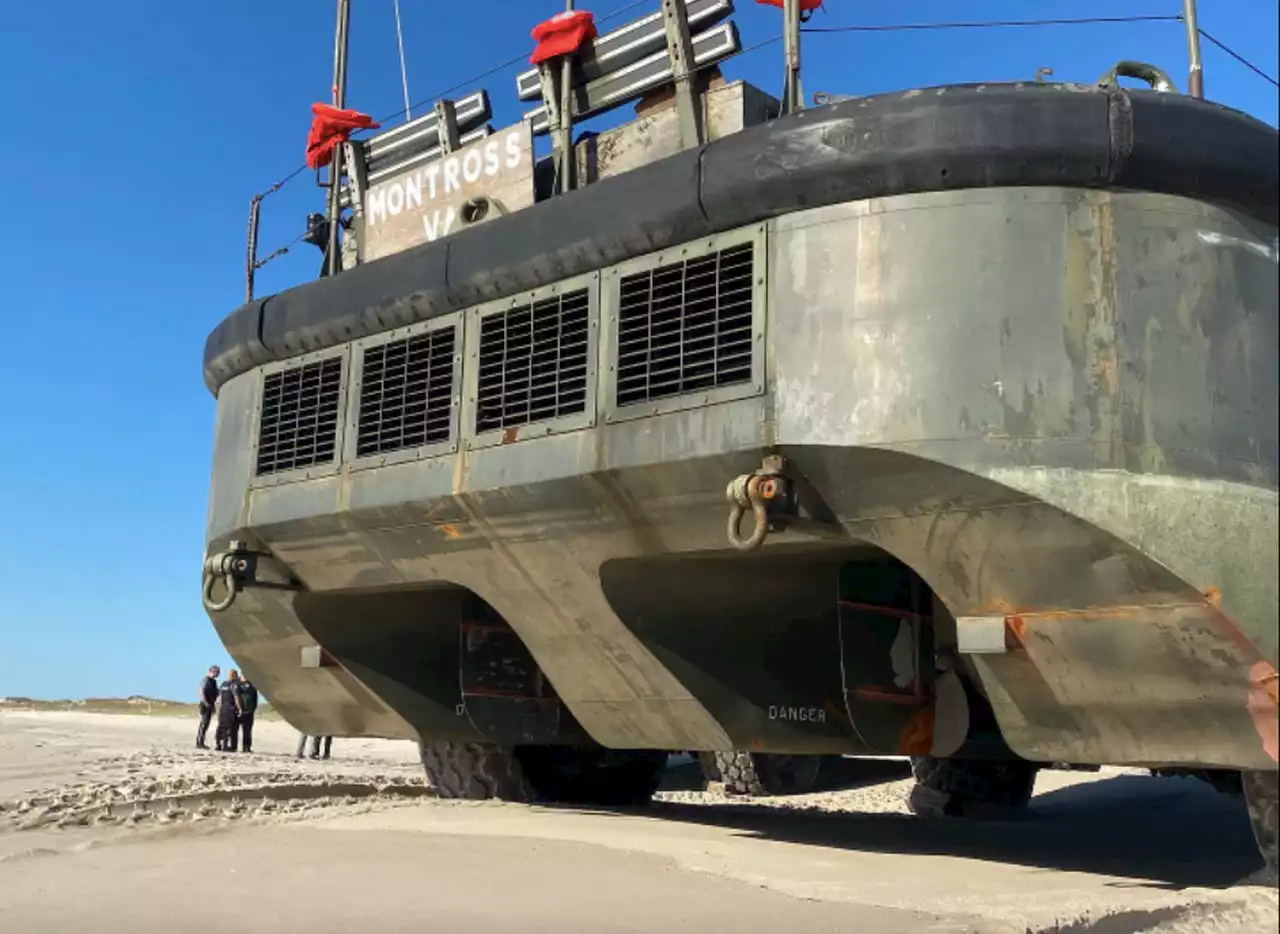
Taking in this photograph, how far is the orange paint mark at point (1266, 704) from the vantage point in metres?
4.52

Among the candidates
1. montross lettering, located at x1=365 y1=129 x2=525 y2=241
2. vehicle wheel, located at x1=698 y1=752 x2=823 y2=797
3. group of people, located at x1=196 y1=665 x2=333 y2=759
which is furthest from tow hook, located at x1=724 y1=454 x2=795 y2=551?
group of people, located at x1=196 y1=665 x2=333 y2=759

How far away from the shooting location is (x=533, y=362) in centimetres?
623

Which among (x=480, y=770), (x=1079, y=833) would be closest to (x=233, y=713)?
(x=480, y=770)

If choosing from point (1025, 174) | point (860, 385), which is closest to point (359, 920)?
point (860, 385)

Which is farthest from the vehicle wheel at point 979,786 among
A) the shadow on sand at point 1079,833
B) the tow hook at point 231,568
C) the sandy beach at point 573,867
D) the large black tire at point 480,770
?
the tow hook at point 231,568

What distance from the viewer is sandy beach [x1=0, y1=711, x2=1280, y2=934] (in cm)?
447

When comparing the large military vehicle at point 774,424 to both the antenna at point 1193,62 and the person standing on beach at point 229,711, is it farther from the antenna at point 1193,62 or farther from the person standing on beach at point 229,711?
the person standing on beach at point 229,711

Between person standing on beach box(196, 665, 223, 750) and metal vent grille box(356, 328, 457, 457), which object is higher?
metal vent grille box(356, 328, 457, 457)

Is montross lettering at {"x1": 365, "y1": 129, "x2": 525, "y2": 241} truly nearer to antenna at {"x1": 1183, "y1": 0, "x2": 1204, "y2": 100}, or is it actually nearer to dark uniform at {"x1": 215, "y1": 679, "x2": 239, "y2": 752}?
antenna at {"x1": 1183, "y1": 0, "x2": 1204, "y2": 100}

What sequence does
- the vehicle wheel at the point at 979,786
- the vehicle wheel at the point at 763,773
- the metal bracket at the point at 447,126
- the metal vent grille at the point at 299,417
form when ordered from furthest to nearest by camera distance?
the vehicle wheel at the point at 763,773, the vehicle wheel at the point at 979,786, the metal bracket at the point at 447,126, the metal vent grille at the point at 299,417

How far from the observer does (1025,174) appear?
4.95 meters

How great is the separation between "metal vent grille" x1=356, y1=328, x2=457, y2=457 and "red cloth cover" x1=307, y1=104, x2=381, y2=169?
1.91m

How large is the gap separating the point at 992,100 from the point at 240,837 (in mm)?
4831

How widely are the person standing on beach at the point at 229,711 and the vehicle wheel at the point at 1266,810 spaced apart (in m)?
13.4
